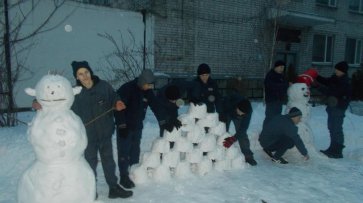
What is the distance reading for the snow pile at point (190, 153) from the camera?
4.70 metres

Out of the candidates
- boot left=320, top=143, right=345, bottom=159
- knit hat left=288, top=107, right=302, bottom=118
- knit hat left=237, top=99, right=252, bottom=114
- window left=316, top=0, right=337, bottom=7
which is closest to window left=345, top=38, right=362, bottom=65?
window left=316, top=0, right=337, bottom=7

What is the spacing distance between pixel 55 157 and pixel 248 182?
108 inches

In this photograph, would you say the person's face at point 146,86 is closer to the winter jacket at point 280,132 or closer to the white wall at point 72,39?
the winter jacket at point 280,132

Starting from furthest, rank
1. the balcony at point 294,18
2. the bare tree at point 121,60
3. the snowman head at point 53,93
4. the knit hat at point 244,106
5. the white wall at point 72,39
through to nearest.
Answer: the balcony at point 294,18
the bare tree at point 121,60
the white wall at point 72,39
the knit hat at point 244,106
the snowman head at point 53,93

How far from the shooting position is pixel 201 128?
16.8 ft

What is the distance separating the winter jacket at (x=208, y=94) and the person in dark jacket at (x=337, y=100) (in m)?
1.98

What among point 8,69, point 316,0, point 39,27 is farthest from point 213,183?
point 316,0

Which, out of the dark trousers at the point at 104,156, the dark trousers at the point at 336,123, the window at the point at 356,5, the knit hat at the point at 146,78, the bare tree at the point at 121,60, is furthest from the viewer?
the window at the point at 356,5

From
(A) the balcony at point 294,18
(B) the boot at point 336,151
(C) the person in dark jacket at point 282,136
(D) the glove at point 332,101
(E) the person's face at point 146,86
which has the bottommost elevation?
(B) the boot at point 336,151

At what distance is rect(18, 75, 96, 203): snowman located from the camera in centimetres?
292

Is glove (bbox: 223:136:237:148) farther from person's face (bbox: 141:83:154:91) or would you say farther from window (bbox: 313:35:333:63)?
window (bbox: 313:35:333:63)

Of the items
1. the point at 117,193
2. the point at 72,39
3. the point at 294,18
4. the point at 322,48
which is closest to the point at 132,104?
the point at 117,193

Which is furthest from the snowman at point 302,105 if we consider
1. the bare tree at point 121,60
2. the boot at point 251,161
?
the bare tree at point 121,60

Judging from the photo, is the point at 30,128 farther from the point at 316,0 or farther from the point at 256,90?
the point at 316,0
